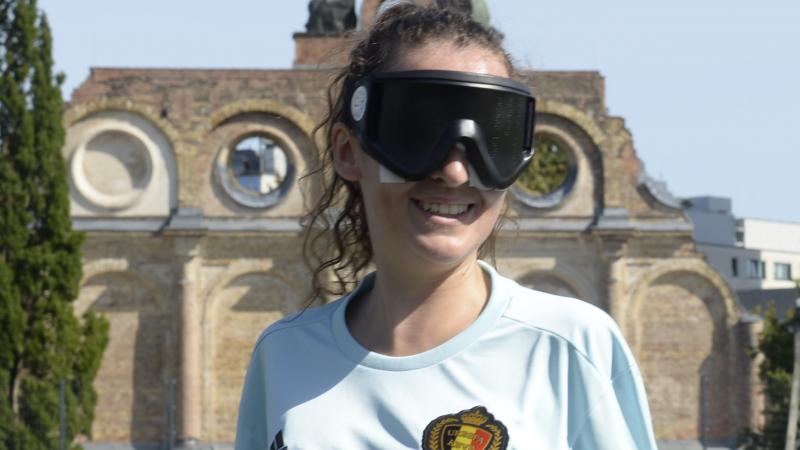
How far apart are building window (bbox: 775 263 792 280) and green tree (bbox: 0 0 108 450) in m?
66.3

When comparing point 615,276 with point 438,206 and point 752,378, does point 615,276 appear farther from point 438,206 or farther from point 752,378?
point 438,206

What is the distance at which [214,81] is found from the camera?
4272cm

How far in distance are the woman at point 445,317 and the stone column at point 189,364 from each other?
123ft

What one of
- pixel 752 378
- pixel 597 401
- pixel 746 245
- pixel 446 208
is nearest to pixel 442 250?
pixel 446 208

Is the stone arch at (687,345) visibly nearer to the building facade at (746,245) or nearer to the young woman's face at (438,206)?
the building facade at (746,245)

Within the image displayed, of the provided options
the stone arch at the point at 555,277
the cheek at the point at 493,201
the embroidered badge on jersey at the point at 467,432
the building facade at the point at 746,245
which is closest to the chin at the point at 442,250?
the cheek at the point at 493,201

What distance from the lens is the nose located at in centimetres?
398

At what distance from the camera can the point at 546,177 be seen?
200 ft

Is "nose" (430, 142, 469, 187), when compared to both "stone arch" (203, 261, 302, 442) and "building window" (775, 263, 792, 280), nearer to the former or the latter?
"stone arch" (203, 261, 302, 442)

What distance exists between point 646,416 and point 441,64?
89 cm

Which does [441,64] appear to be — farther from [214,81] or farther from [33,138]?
[214,81]

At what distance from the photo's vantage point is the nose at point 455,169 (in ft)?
13.1

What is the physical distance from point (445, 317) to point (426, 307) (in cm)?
5

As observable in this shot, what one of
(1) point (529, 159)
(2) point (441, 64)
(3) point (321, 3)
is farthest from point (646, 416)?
(3) point (321, 3)
